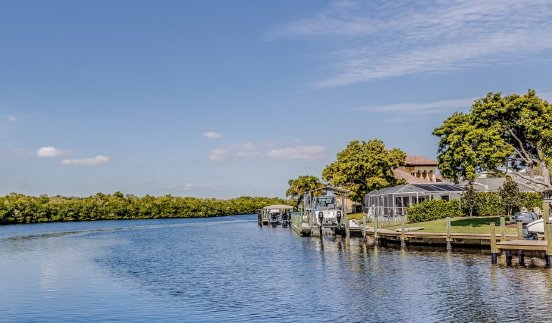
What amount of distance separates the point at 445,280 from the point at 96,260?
33.3 metres

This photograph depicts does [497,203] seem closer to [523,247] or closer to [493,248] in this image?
[493,248]

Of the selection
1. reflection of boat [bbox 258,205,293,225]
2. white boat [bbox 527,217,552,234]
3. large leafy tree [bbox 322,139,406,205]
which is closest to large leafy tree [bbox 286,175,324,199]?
reflection of boat [bbox 258,205,293,225]

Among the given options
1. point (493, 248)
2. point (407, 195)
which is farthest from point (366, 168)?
point (493, 248)

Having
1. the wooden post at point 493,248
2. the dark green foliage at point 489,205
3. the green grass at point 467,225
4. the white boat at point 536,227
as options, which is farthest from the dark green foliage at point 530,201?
the wooden post at point 493,248

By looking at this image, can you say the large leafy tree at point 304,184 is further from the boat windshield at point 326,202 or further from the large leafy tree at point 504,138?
the large leafy tree at point 504,138

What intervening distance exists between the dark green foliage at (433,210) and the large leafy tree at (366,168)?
2742 cm

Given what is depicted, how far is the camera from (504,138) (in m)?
53.5

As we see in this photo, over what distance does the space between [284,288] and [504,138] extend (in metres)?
28.8

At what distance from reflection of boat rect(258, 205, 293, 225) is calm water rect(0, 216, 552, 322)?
6317cm

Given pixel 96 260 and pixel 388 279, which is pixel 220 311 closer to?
pixel 388 279

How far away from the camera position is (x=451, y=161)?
54.4 metres

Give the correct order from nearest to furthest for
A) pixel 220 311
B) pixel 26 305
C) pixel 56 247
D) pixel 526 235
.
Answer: pixel 220 311 < pixel 26 305 < pixel 526 235 < pixel 56 247

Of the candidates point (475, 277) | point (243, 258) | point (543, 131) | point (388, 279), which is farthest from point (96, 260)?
point (543, 131)

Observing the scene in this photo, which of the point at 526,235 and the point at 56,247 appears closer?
the point at 526,235
